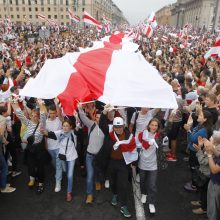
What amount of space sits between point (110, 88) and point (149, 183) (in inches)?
68.5

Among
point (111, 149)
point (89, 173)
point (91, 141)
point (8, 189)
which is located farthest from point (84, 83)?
point (8, 189)

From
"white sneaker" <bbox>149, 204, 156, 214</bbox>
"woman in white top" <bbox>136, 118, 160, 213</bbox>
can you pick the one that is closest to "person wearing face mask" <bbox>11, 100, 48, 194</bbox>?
"woman in white top" <bbox>136, 118, 160, 213</bbox>

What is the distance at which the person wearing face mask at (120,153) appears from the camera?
4.14 metres

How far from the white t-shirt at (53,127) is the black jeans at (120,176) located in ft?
4.08

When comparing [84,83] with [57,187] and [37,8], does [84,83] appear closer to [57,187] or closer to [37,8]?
[57,187]

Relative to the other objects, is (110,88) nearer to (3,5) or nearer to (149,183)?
(149,183)

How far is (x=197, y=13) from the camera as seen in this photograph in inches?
3632

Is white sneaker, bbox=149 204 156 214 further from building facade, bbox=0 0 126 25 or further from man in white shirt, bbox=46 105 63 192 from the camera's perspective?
building facade, bbox=0 0 126 25

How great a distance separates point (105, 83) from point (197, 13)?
9918 centimetres

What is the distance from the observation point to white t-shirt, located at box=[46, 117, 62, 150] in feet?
15.9

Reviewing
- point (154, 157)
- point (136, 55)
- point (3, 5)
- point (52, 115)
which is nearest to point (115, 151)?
point (154, 157)

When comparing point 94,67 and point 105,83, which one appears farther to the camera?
point 94,67

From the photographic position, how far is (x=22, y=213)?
171 inches

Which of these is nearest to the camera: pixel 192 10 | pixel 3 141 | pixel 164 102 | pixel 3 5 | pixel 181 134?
pixel 164 102
